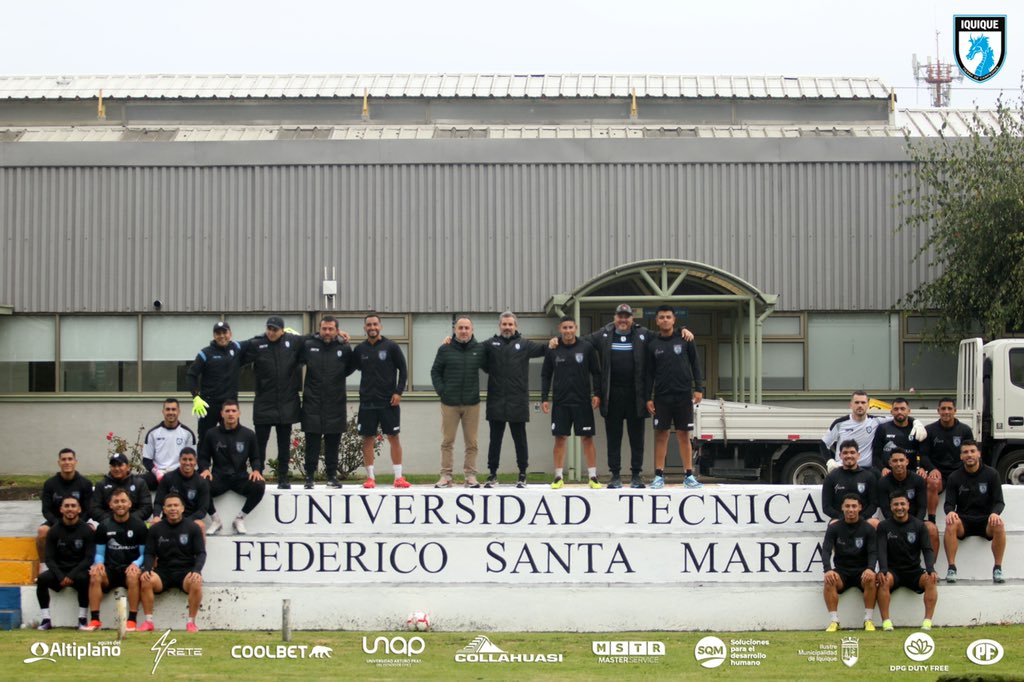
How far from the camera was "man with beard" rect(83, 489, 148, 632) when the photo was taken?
1186cm

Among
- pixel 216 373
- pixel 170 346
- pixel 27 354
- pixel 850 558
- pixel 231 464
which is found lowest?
pixel 850 558

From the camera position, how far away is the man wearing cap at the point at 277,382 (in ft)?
43.3

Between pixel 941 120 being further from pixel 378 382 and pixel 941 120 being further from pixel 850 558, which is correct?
pixel 378 382

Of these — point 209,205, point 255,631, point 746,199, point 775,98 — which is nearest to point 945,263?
point 746,199

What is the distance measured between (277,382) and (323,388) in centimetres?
47

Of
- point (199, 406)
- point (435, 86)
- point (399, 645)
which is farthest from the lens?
point (435, 86)

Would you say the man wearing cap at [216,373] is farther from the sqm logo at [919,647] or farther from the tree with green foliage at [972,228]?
the tree with green foliage at [972,228]

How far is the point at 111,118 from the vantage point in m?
25.8

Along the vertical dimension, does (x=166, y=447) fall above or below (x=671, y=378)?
below

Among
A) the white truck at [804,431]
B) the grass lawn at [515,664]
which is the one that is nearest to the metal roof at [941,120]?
the white truck at [804,431]

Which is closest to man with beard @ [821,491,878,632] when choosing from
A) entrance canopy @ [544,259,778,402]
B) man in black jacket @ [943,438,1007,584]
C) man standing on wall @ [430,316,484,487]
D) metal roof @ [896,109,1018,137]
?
man in black jacket @ [943,438,1007,584]

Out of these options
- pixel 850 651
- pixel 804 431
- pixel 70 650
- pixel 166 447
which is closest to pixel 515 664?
pixel 850 651

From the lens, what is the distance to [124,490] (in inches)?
485

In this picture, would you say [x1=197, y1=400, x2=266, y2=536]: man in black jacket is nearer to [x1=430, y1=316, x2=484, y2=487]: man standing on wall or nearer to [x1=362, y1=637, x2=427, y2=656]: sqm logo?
[x1=430, y1=316, x2=484, y2=487]: man standing on wall
